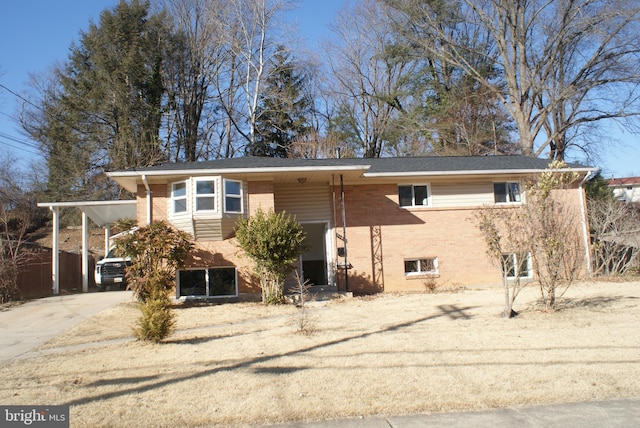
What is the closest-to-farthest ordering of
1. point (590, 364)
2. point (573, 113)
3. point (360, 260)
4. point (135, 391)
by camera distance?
1. point (135, 391)
2. point (590, 364)
3. point (360, 260)
4. point (573, 113)

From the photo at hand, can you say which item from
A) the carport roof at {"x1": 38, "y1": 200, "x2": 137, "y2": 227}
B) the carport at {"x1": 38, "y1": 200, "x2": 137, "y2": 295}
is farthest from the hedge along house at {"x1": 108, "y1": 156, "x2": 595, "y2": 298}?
the carport at {"x1": 38, "y1": 200, "x2": 137, "y2": 295}

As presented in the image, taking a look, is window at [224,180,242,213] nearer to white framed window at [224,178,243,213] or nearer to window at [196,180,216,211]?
white framed window at [224,178,243,213]

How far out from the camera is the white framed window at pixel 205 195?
14180 mm

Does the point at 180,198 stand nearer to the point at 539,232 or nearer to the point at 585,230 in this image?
the point at 539,232

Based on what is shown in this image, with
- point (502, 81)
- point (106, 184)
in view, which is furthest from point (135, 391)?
point (502, 81)

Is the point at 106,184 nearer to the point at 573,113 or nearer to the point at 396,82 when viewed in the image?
the point at 396,82

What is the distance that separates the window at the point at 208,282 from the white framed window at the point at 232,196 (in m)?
1.85

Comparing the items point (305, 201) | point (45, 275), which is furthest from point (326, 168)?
point (45, 275)

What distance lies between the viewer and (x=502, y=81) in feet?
99.0

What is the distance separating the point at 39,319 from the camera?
1187cm

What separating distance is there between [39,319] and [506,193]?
14.7 metres

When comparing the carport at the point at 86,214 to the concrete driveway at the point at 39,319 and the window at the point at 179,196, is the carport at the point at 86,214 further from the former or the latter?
the window at the point at 179,196

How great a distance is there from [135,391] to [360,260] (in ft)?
35.8

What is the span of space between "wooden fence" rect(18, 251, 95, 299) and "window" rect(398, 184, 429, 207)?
42.1 feet
